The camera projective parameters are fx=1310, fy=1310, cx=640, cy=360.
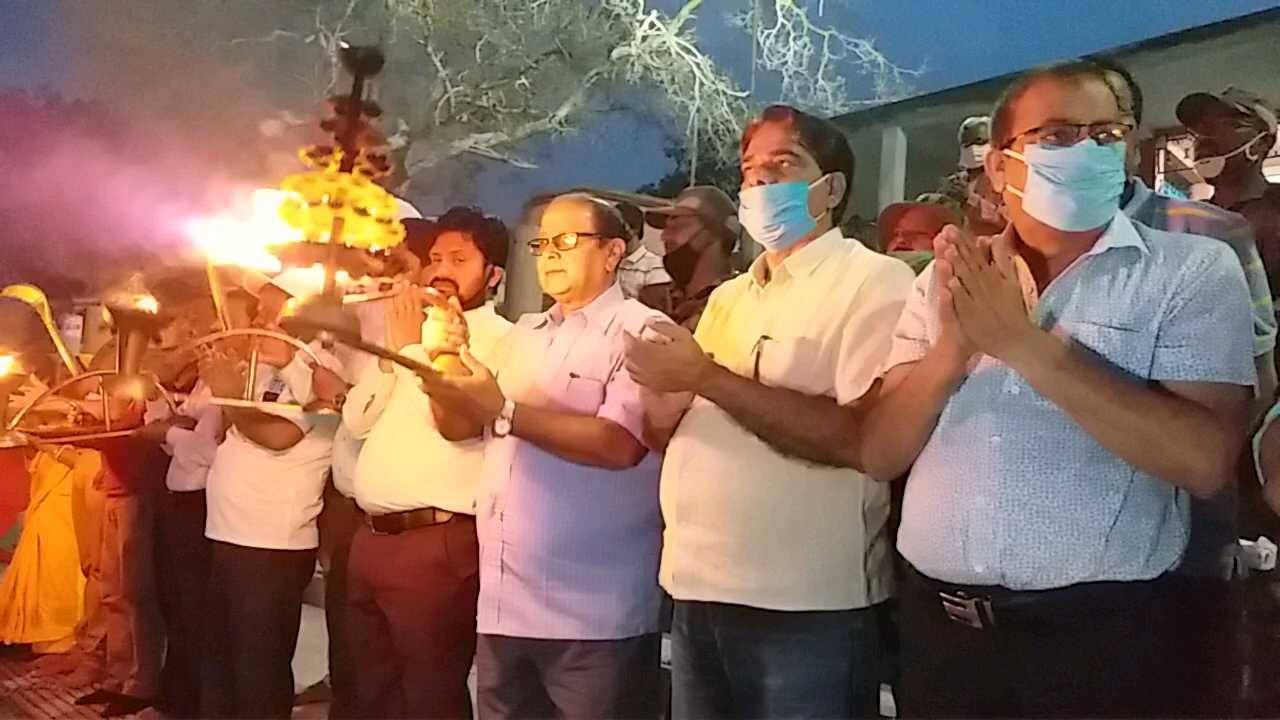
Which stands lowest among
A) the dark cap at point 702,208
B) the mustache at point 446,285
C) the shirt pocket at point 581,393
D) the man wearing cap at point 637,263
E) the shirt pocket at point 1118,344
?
the shirt pocket at point 581,393

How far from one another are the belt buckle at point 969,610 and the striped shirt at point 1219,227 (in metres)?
0.41

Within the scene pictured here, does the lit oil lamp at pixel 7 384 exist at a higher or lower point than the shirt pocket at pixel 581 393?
lower

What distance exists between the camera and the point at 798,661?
1663 millimetres

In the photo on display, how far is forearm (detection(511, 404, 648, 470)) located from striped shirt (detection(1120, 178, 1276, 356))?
748 mm

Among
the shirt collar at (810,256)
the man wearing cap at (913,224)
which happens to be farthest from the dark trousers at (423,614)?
the man wearing cap at (913,224)

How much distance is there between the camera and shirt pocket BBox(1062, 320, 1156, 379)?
1437mm

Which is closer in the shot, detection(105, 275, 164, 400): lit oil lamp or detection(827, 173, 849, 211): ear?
detection(827, 173, 849, 211): ear

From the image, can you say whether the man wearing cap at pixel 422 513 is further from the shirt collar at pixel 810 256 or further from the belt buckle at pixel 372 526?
the shirt collar at pixel 810 256

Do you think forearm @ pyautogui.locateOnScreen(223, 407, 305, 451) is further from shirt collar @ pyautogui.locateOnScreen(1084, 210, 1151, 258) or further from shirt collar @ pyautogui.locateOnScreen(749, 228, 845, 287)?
shirt collar @ pyautogui.locateOnScreen(1084, 210, 1151, 258)

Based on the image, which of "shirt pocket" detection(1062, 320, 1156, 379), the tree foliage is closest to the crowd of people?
"shirt pocket" detection(1062, 320, 1156, 379)

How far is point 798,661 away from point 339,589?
868 mm

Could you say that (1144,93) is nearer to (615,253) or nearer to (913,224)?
(913,224)

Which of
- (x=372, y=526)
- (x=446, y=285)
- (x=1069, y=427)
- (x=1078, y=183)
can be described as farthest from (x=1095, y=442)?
(x=372, y=526)

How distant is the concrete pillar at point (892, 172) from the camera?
1.76m
